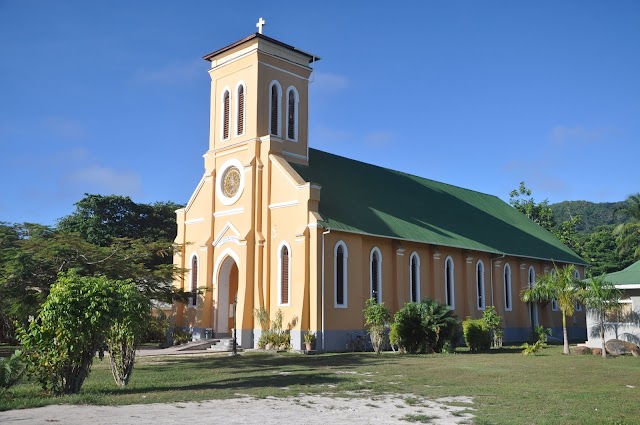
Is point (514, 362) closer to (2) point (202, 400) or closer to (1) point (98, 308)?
(2) point (202, 400)

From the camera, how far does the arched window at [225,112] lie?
112 ft

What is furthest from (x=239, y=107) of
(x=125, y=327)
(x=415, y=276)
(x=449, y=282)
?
(x=125, y=327)

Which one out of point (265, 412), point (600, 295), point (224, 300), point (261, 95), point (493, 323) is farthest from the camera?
point (224, 300)

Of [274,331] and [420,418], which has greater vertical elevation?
[274,331]

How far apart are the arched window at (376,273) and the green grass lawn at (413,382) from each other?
243 inches

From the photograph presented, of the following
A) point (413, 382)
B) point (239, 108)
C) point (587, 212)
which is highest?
point (587, 212)

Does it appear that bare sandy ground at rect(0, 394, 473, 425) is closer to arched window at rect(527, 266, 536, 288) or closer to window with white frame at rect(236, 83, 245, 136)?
window with white frame at rect(236, 83, 245, 136)

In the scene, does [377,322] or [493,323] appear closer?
[377,322]

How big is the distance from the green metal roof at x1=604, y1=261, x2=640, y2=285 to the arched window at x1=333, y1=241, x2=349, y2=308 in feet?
38.0

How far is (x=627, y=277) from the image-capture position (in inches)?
1138

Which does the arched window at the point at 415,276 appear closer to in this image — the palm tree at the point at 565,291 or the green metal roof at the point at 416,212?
the green metal roof at the point at 416,212

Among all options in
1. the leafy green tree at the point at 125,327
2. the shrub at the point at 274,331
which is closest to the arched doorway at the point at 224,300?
the shrub at the point at 274,331

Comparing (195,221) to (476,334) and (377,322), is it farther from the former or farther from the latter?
(476,334)

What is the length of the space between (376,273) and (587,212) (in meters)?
105
